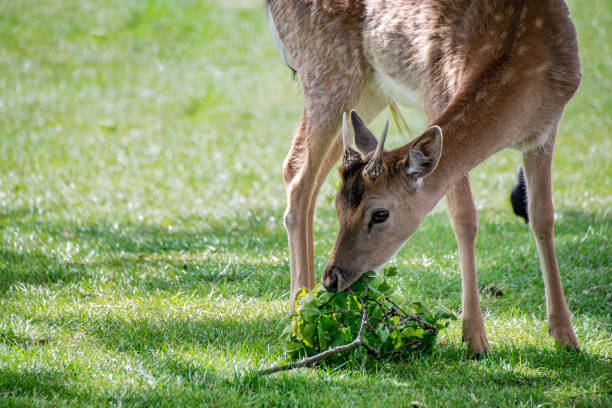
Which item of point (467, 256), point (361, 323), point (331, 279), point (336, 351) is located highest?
point (467, 256)

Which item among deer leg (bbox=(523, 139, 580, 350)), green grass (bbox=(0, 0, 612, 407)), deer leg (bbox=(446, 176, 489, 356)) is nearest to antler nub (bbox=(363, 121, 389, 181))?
deer leg (bbox=(446, 176, 489, 356))

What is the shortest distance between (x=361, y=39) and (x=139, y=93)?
9.08 m

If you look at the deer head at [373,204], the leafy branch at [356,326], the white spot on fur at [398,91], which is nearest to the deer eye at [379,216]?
the deer head at [373,204]

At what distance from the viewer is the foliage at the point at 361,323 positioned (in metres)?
3.69

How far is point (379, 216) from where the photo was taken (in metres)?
3.69

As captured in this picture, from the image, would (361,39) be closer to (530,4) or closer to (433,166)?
(530,4)

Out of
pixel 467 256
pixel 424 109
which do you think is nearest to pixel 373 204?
pixel 467 256

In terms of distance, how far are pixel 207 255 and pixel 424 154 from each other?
281 centimetres

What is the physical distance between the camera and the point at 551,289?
4.34 meters

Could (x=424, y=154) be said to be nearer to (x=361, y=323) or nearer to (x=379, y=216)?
(x=379, y=216)

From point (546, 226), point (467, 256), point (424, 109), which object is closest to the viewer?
point (467, 256)

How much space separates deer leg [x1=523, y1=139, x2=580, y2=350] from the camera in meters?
4.27

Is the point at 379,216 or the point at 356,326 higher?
the point at 379,216

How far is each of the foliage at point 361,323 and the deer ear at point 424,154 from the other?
588 millimetres
